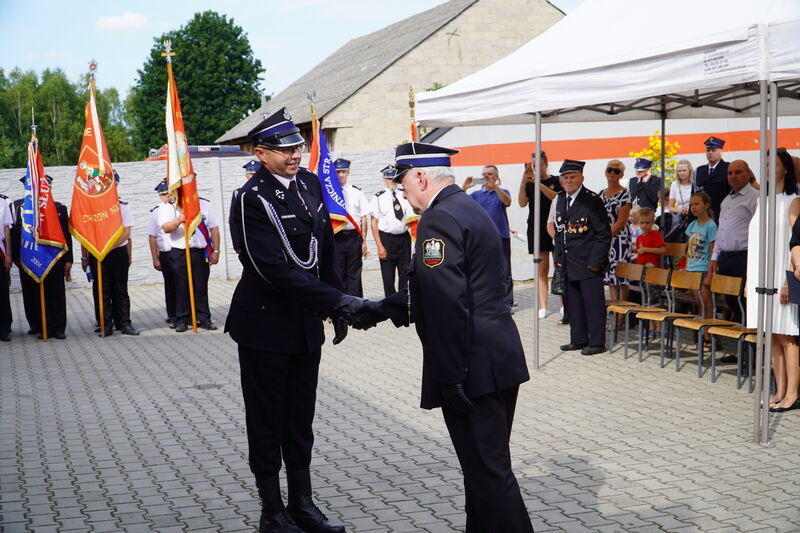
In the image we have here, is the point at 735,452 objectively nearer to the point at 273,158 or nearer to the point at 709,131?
the point at 273,158

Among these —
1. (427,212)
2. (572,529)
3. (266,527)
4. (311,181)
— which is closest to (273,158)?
(311,181)

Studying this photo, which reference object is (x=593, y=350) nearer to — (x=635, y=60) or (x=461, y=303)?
(x=635, y=60)

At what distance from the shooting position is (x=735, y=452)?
6152mm

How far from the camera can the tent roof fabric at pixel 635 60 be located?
20.4 feet

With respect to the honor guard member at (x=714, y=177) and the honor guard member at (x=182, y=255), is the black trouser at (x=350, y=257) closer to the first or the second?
the honor guard member at (x=182, y=255)

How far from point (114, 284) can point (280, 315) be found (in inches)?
322

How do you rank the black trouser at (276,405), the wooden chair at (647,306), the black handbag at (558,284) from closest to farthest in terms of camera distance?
the black trouser at (276,405) < the wooden chair at (647,306) < the black handbag at (558,284)

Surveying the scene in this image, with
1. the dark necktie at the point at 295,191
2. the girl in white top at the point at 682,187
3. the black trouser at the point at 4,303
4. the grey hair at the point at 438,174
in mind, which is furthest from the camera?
the girl in white top at the point at 682,187

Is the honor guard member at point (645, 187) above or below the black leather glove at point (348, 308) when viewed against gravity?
above

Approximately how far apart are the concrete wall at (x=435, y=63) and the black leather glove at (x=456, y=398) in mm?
29175

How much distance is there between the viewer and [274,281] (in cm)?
462

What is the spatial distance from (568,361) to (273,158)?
5.52 m

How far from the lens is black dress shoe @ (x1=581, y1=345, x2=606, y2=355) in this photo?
9.77 m

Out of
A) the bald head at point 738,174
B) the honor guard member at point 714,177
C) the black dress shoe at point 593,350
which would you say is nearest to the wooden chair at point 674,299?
the black dress shoe at point 593,350
